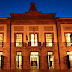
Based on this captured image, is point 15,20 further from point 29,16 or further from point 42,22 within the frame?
point 42,22

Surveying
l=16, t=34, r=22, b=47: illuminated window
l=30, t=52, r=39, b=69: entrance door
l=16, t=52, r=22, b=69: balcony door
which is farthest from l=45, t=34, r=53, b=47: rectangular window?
l=16, t=52, r=22, b=69: balcony door

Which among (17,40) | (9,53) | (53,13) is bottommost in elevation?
(9,53)

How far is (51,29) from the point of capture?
21.7 metres

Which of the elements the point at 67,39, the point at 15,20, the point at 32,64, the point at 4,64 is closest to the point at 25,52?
the point at 32,64

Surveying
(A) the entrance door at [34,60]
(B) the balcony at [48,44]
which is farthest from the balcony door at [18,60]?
(B) the balcony at [48,44]

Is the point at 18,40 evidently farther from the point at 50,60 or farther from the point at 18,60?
the point at 50,60

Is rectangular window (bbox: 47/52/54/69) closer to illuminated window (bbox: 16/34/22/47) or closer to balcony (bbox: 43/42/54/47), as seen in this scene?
balcony (bbox: 43/42/54/47)

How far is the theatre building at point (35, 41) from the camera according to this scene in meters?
20.5

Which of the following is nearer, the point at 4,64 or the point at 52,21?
the point at 4,64

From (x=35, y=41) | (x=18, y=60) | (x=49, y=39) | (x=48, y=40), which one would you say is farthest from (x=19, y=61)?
(x=49, y=39)

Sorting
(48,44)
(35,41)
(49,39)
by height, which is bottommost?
(48,44)

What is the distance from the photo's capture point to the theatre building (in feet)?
67.4

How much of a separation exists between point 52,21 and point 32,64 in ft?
24.8

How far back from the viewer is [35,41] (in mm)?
21297
